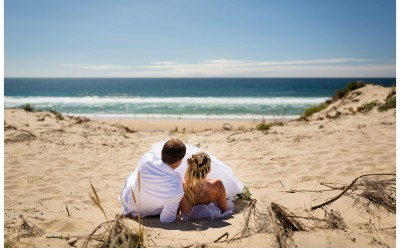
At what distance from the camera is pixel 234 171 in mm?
5699

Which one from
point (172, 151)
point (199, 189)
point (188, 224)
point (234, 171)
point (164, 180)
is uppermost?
point (172, 151)

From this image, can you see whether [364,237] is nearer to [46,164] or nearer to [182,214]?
[182,214]

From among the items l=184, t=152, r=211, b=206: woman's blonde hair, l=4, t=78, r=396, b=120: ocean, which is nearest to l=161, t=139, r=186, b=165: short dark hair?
l=184, t=152, r=211, b=206: woman's blonde hair

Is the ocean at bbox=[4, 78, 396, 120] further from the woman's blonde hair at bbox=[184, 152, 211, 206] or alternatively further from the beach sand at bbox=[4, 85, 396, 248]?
the woman's blonde hair at bbox=[184, 152, 211, 206]

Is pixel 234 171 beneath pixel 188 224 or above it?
above

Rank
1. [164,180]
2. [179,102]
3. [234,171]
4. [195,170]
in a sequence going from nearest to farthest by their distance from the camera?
[164,180] → [195,170] → [234,171] → [179,102]

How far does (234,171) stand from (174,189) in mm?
2528

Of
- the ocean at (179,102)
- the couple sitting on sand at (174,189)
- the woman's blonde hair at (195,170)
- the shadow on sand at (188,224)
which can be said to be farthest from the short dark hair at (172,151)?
the ocean at (179,102)

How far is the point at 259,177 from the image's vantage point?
5227 millimetres

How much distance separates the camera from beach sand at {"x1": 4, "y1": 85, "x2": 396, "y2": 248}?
281 centimetres

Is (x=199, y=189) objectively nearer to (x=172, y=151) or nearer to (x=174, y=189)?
(x=174, y=189)

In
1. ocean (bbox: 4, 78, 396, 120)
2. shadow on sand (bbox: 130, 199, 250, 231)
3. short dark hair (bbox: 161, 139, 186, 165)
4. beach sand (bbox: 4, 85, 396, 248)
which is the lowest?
shadow on sand (bbox: 130, 199, 250, 231)

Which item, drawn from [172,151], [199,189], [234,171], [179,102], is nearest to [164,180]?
[172,151]

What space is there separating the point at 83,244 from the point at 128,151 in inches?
188
